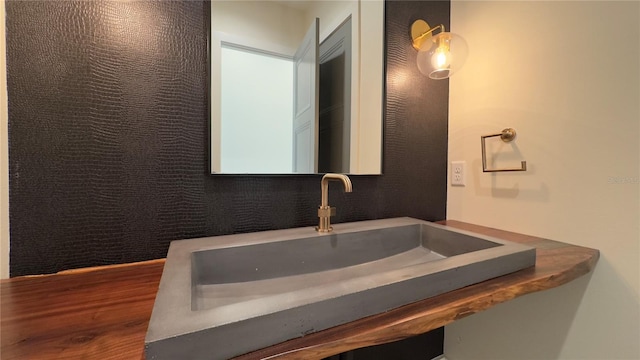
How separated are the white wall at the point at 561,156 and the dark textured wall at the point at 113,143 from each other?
2.75 feet

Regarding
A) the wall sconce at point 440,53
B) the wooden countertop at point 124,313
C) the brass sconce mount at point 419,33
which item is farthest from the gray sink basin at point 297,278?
the brass sconce mount at point 419,33

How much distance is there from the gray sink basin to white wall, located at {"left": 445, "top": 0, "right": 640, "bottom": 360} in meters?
0.32

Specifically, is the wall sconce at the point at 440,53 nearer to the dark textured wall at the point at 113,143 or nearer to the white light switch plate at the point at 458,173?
the white light switch plate at the point at 458,173

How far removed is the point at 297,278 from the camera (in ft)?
2.42

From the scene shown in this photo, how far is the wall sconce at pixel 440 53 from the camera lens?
40.0 inches

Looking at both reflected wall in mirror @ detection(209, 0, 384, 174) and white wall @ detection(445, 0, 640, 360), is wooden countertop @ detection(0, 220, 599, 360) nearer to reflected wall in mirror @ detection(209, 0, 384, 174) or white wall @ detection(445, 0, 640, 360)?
white wall @ detection(445, 0, 640, 360)

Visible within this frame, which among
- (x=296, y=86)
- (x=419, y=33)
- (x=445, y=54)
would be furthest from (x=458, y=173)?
(x=296, y=86)

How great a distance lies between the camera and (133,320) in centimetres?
43

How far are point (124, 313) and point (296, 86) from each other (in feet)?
2.57

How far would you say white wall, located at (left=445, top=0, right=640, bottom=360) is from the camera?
70 centimetres

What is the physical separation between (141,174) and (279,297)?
57cm

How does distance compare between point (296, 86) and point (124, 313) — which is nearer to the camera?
point (124, 313)

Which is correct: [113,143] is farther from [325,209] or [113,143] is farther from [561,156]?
[561,156]

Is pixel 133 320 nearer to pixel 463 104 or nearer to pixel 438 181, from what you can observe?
pixel 438 181
